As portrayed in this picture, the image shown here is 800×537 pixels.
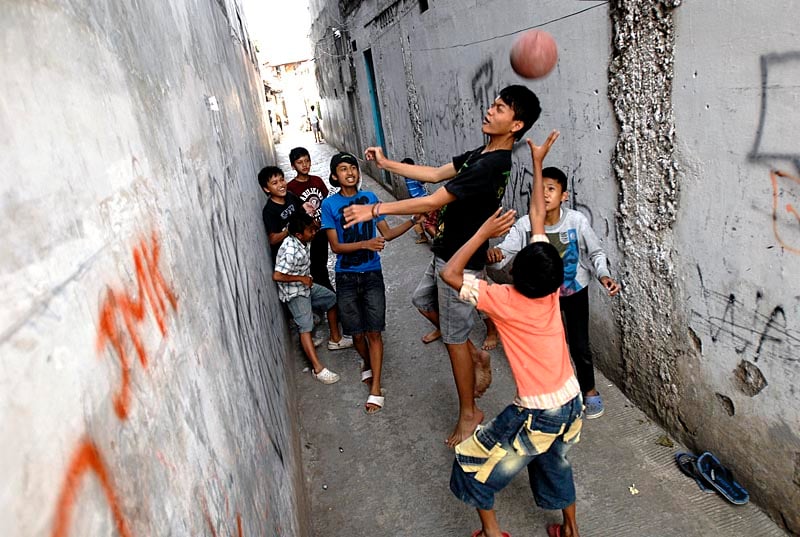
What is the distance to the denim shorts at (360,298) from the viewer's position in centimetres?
367

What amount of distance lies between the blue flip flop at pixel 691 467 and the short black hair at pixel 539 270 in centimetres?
149

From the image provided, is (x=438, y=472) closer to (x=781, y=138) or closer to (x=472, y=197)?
(x=472, y=197)

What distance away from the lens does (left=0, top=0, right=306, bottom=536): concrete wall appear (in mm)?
626

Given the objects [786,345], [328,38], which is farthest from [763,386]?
[328,38]

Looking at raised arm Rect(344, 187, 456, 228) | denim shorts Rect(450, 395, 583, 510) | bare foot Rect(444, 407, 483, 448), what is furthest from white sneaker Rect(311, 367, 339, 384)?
raised arm Rect(344, 187, 456, 228)

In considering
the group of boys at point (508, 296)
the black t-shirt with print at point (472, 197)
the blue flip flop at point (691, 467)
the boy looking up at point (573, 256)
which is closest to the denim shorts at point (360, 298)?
the group of boys at point (508, 296)

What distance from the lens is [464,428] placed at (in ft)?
10.3

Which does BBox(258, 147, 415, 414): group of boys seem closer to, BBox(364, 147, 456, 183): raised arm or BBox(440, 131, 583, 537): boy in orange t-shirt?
BBox(364, 147, 456, 183): raised arm

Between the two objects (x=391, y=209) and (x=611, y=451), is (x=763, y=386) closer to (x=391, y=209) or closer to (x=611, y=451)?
(x=611, y=451)

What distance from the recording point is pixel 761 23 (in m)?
1.94

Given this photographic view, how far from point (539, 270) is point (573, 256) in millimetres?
1180

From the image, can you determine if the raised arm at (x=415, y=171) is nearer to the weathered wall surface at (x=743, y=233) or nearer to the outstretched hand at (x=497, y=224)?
the outstretched hand at (x=497, y=224)

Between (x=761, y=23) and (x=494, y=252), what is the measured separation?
62.0 inches

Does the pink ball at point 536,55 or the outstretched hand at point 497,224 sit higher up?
the pink ball at point 536,55
